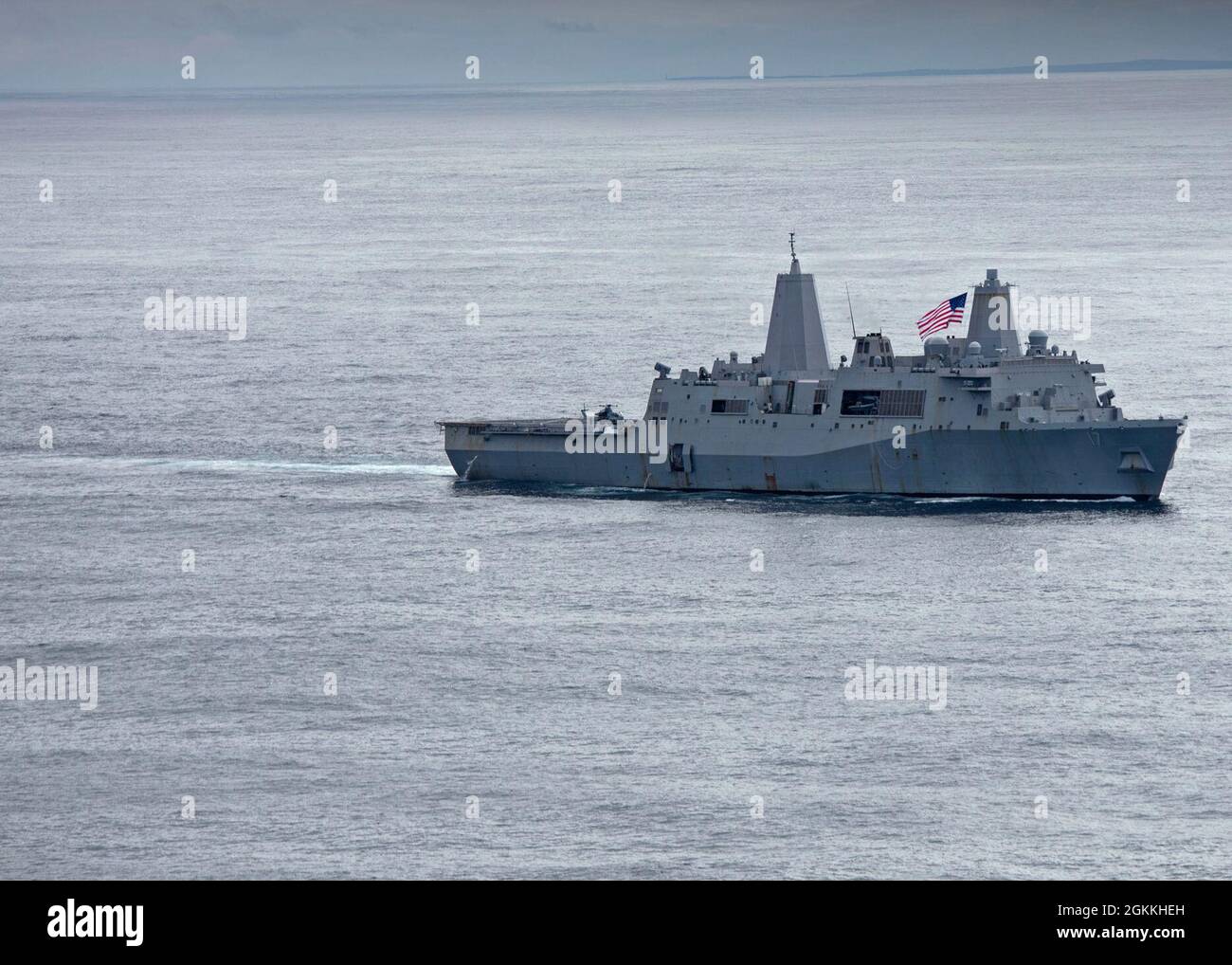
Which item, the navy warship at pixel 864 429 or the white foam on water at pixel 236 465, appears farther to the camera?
the white foam on water at pixel 236 465

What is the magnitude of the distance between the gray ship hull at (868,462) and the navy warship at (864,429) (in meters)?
0.04

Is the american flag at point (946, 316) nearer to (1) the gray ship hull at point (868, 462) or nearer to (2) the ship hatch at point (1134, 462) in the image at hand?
(1) the gray ship hull at point (868, 462)

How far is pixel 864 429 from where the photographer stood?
70125 mm

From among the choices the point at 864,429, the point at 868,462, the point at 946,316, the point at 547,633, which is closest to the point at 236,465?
the point at 864,429

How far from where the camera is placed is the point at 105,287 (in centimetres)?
12738

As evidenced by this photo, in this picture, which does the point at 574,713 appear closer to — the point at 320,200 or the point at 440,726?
the point at 440,726

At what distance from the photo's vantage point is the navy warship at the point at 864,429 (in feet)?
223

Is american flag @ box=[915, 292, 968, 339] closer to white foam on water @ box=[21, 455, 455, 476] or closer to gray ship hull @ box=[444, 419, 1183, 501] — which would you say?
gray ship hull @ box=[444, 419, 1183, 501]

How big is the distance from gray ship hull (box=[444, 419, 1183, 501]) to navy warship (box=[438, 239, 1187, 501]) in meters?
0.04

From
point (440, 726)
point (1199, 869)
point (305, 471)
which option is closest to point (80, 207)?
point (305, 471)

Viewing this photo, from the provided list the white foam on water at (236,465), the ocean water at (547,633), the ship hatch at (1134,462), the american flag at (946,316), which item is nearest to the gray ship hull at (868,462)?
the ship hatch at (1134,462)

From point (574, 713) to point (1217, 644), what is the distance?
54.9 feet

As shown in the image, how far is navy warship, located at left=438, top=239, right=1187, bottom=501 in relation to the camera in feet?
223

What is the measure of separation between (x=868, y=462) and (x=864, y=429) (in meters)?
1.11
